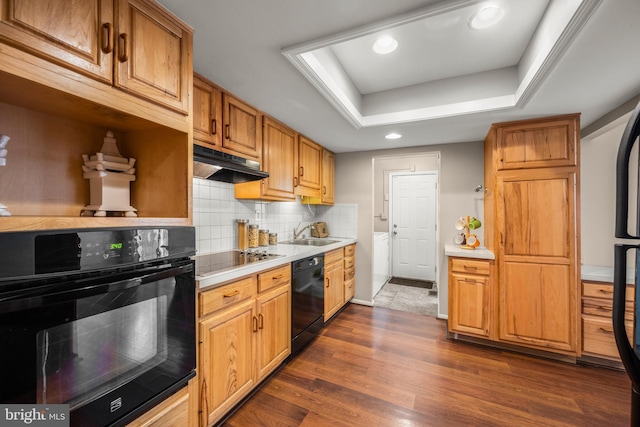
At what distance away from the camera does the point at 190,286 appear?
3.95 ft

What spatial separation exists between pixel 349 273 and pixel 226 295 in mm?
2143

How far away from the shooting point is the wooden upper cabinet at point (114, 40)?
0.73 meters

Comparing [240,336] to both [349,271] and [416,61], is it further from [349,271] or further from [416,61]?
[416,61]

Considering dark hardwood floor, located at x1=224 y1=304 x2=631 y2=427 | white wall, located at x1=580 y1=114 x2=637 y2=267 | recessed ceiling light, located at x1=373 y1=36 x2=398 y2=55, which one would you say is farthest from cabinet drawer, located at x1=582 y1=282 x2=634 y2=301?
recessed ceiling light, located at x1=373 y1=36 x2=398 y2=55

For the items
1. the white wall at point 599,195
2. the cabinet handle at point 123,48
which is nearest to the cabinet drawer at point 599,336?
the white wall at point 599,195

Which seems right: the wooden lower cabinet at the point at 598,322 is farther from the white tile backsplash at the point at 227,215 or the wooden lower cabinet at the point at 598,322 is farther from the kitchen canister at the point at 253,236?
the kitchen canister at the point at 253,236

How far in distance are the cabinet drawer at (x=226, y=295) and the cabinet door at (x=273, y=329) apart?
155 millimetres

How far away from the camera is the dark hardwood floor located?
5.25 ft

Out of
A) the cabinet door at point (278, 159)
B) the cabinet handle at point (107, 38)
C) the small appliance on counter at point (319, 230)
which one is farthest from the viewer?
the small appliance on counter at point (319, 230)

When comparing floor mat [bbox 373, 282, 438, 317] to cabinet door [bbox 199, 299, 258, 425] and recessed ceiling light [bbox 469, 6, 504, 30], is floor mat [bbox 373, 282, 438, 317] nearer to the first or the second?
cabinet door [bbox 199, 299, 258, 425]

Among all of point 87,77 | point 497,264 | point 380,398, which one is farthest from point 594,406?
point 87,77

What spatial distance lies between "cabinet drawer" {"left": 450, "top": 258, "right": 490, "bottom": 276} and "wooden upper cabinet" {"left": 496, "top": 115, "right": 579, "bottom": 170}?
0.92 meters

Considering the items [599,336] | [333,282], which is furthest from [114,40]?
[599,336]

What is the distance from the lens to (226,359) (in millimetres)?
1501
